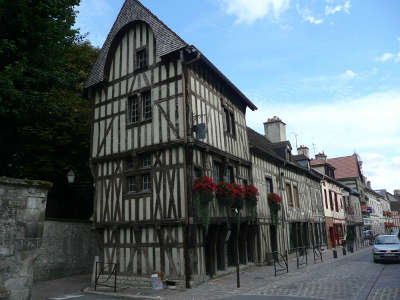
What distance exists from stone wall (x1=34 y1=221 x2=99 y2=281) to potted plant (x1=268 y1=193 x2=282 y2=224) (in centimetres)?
800

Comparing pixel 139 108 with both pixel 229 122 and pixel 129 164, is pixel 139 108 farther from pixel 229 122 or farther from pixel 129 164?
pixel 229 122

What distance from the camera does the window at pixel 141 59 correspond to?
1241 cm

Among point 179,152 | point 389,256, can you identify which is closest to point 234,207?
point 179,152

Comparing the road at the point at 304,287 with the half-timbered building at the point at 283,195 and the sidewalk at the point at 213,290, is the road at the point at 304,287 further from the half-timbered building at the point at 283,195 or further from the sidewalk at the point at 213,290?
the half-timbered building at the point at 283,195

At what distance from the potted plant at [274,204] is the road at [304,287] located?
4.16 metres

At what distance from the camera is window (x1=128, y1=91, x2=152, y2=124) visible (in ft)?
39.1

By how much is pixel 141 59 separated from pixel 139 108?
1928 millimetres

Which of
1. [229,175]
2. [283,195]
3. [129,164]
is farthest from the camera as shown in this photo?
[283,195]

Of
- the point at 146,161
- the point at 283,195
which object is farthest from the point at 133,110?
the point at 283,195

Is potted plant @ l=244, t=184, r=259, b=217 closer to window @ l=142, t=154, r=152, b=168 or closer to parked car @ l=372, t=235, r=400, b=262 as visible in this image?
window @ l=142, t=154, r=152, b=168

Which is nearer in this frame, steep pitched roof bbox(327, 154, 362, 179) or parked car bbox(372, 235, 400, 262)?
parked car bbox(372, 235, 400, 262)

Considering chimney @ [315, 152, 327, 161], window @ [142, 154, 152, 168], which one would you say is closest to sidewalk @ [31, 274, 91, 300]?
window @ [142, 154, 152, 168]

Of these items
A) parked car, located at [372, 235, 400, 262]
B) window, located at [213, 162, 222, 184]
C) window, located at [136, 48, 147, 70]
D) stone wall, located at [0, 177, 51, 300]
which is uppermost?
window, located at [136, 48, 147, 70]

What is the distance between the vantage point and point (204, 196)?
1020cm
